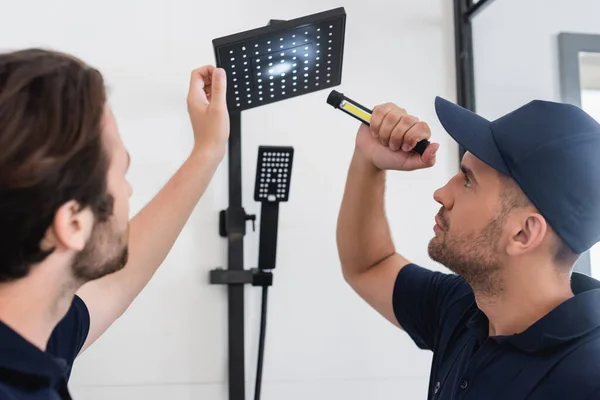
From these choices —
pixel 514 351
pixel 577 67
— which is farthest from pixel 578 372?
pixel 577 67

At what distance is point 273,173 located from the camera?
1.11 metres

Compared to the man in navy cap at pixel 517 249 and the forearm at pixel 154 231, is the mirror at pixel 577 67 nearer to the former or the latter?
the man in navy cap at pixel 517 249

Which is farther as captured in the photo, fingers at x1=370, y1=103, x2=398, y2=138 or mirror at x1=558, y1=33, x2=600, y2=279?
mirror at x1=558, y1=33, x2=600, y2=279

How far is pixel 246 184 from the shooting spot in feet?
3.94

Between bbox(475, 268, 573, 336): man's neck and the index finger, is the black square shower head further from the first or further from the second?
bbox(475, 268, 573, 336): man's neck

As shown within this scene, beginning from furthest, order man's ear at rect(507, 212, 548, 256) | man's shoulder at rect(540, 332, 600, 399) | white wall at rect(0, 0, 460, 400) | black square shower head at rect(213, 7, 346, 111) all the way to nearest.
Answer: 1. white wall at rect(0, 0, 460, 400)
2. black square shower head at rect(213, 7, 346, 111)
3. man's ear at rect(507, 212, 548, 256)
4. man's shoulder at rect(540, 332, 600, 399)

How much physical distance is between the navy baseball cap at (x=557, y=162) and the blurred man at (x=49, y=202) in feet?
1.61

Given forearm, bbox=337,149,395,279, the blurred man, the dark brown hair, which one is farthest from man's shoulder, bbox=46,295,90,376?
forearm, bbox=337,149,395,279

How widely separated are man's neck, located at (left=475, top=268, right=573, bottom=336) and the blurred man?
51 centimetres

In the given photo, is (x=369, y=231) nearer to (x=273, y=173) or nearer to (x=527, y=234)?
(x=273, y=173)

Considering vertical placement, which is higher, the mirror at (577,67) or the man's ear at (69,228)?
the mirror at (577,67)

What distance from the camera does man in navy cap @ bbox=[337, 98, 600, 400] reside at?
2.43 feet

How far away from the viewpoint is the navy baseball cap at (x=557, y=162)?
771 millimetres

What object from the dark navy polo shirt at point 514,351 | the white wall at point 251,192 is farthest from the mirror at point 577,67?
the dark navy polo shirt at point 514,351
